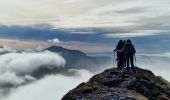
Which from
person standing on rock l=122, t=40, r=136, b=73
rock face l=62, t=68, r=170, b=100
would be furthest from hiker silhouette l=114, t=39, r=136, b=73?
rock face l=62, t=68, r=170, b=100

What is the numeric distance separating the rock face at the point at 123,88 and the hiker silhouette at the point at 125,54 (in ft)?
6.19

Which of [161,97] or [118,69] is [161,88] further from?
[118,69]

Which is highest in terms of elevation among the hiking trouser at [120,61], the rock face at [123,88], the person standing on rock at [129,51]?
the person standing on rock at [129,51]

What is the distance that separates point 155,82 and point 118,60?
885 cm

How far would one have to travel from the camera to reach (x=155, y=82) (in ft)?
249

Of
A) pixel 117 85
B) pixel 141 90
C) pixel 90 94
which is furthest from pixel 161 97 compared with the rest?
pixel 90 94

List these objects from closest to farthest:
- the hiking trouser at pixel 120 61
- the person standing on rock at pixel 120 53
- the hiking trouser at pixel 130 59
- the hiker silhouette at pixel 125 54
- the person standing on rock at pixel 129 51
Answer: the person standing on rock at pixel 129 51
the hiker silhouette at pixel 125 54
the hiking trouser at pixel 130 59
the person standing on rock at pixel 120 53
the hiking trouser at pixel 120 61

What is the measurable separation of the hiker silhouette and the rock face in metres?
1.89

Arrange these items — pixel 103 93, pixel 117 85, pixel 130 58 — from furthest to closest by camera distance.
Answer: pixel 130 58 < pixel 117 85 < pixel 103 93

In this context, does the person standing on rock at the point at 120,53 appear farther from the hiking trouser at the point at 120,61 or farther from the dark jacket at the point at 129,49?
the dark jacket at the point at 129,49

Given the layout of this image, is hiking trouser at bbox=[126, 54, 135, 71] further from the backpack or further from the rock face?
the rock face

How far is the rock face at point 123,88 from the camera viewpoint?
65.8 meters

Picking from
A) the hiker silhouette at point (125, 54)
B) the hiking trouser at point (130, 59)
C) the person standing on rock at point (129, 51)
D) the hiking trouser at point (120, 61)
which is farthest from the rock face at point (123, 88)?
the person standing on rock at point (129, 51)

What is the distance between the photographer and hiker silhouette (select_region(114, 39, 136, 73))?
7506 cm
